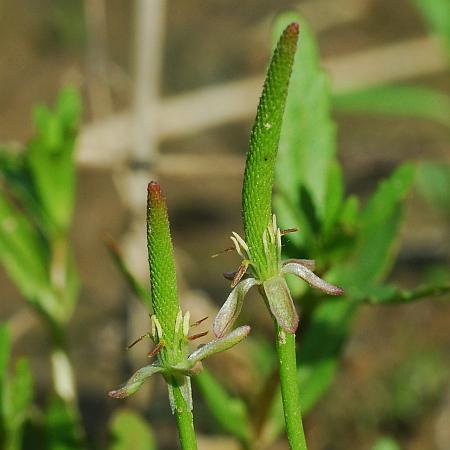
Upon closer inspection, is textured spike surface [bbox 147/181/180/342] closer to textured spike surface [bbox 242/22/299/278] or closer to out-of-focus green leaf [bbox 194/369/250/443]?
textured spike surface [bbox 242/22/299/278]

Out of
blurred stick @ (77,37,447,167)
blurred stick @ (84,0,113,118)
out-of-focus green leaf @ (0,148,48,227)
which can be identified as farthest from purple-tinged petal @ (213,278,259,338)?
blurred stick @ (84,0,113,118)

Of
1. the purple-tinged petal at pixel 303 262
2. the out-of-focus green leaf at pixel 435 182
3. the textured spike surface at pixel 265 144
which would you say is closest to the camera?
the textured spike surface at pixel 265 144

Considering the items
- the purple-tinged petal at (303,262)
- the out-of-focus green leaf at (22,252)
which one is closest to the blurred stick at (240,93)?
the out-of-focus green leaf at (22,252)

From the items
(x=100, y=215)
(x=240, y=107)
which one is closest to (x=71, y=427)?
(x=100, y=215)

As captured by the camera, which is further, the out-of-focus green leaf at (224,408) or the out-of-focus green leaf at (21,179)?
the out-of-focus green leaf at (21,179)

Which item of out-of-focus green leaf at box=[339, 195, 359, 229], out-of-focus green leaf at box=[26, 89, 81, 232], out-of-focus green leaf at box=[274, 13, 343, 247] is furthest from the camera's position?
out-of-focus green leaf at box=[26, 89, 81, 232]

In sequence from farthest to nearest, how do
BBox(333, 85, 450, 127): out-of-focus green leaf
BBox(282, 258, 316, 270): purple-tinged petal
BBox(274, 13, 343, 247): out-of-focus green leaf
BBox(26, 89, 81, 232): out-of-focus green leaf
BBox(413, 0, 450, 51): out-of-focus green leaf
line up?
BBox(333, 85, 450, 127): out-of-focus green leaf, BBox(413, 0, 450, 51): out-of-focus green leaf, BBox(26, 89, 81, 232): out-of-focus green leaf, BBox(274, 13, 343, 247): out-of-focus green leaf, BBox(282, 258, 316, 270): purple-tinged petal

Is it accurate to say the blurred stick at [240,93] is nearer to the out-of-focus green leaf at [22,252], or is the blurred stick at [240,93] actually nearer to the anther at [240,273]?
the out-of-focus green leaf at [22,252]
